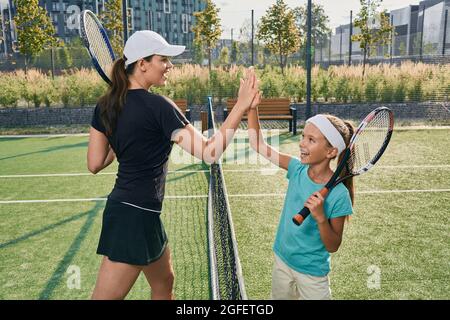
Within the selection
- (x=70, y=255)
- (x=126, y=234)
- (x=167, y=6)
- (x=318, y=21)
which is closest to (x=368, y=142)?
(x=126, y=234)

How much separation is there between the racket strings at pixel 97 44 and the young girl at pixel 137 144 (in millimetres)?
679

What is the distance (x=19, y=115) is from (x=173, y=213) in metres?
12.8

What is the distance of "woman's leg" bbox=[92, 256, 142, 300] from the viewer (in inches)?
106

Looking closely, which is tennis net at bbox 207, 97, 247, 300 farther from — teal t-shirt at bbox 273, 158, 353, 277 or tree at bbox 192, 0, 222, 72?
tree at bbox 192, 0, 222, 72

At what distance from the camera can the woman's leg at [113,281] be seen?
Answer: 270cm

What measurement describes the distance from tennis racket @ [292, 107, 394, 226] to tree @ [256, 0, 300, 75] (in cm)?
2386

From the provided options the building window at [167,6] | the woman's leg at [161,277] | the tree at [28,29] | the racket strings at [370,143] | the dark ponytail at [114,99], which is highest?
the building window at [167,6]

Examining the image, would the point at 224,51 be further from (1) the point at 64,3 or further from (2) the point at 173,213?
(1) the point at 64,3

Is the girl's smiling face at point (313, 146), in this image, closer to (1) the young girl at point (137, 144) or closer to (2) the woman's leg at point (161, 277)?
(1) the young girl at point (137, 144)

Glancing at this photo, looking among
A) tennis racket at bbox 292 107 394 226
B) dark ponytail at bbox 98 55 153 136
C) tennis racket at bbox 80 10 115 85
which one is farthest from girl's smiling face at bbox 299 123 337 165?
tennis racket at bbox 80 10 115 85

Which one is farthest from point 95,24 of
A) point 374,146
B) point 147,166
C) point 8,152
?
point 8,152

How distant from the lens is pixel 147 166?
2.73 metres

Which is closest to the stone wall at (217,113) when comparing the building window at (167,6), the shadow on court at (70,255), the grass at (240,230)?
the grass at (240,230)

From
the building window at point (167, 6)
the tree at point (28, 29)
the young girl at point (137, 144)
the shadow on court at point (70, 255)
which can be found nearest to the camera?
the young girl at point (137, 144)
